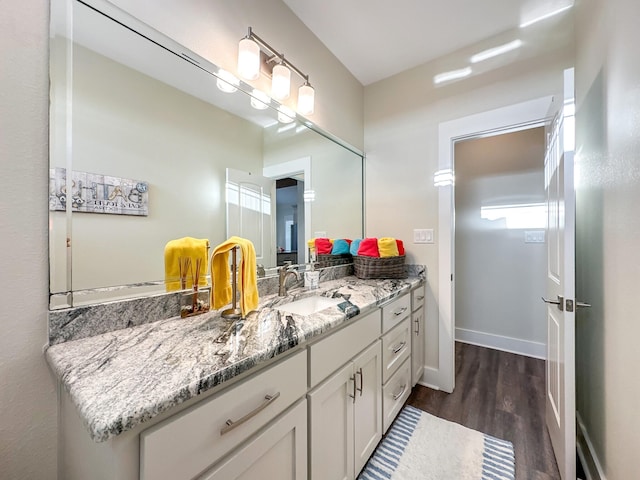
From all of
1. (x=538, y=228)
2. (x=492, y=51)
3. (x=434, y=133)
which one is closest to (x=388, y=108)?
(x=434, y=133)

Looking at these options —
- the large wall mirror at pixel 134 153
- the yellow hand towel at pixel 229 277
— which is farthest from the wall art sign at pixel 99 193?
the yellow hand towel at pixel 229 277

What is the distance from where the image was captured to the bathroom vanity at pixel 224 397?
20.8 inches

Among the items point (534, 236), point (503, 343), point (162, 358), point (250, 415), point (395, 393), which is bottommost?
point (503, 343)

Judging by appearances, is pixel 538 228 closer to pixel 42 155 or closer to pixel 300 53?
pixel 300 53

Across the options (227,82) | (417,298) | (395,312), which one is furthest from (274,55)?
(417,298)

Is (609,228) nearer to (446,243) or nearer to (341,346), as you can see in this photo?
(446,243)

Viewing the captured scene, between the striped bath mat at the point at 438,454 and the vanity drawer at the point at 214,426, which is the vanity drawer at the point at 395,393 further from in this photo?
the vanity drawer at the point at 214,426

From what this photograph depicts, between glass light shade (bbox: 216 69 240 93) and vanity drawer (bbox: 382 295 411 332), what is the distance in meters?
1.39

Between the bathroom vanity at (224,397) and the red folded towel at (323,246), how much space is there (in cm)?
75

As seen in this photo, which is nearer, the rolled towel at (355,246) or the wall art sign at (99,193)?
the wall art sign at (99,193)

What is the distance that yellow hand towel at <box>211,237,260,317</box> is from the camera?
41.1 inches

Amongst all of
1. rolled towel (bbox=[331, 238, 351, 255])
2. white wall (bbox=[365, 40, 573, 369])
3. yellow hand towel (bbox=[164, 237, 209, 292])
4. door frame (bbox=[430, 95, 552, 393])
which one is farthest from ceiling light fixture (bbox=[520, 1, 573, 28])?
yellow hand towel (bbox=[164, 237, 209, 292])

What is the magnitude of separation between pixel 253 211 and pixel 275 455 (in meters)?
1.13

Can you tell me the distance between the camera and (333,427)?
1046 millimetres
